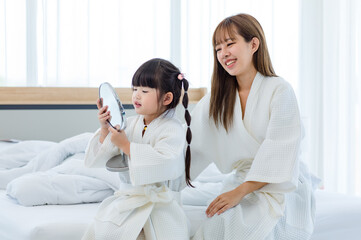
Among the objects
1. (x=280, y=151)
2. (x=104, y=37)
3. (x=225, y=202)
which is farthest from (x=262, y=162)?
(x=104, y=37)

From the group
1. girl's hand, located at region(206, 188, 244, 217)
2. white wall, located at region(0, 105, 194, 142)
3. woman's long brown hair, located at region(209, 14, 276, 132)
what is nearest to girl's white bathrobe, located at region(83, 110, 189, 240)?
girl's hand, located at region(206, 188, 244, 217)

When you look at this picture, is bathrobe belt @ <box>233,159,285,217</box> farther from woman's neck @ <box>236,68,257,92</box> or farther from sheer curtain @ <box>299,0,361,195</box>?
sheer curtain @ <box>299,0,361,195</box>

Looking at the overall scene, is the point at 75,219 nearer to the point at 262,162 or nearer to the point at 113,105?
the point at 113,105

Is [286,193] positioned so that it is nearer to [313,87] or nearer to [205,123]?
[205,123]

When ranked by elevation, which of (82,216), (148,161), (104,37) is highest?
(104,37)

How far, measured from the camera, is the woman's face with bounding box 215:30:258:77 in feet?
5.28

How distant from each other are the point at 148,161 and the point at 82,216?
1.16 ft

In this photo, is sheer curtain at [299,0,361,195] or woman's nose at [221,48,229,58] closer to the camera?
woman's nose at [221,48,229,58]

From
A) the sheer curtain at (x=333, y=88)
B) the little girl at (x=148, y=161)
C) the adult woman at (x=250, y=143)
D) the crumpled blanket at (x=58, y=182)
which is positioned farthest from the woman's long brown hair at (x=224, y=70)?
the sheer curtain at (x=333, y=88)

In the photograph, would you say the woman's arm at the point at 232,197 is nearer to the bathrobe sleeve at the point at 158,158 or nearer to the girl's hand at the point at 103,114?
the bathrobe sleeve at the point at 158,158

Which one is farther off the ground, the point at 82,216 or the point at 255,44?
the point at 255,44

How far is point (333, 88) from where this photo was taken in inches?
149

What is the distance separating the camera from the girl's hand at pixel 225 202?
4.93ft

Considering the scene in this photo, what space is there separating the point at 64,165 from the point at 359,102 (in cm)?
235
